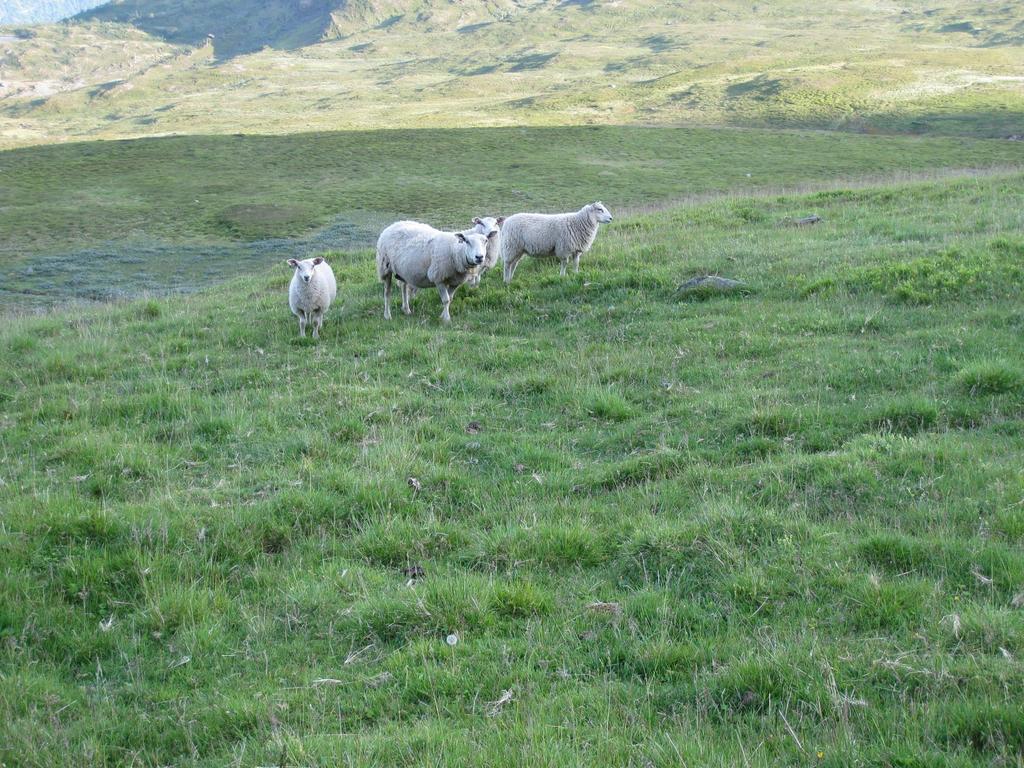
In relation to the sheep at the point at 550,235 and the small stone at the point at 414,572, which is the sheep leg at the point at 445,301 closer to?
the sheep at the point at 550,235

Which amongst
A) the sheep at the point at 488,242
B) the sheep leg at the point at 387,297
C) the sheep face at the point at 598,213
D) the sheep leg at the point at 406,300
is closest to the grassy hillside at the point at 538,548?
the sheep leg at the point at 387,297

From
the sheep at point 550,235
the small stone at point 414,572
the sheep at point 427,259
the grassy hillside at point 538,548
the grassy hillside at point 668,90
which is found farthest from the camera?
the grassy hillside at point 668,90

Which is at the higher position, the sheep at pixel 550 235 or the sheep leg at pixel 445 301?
the sheep at pixel 550 235

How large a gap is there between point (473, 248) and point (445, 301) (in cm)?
134

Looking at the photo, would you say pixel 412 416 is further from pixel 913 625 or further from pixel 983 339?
pixel 983 339

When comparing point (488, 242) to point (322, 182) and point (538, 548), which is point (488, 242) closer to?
point (538, 548)

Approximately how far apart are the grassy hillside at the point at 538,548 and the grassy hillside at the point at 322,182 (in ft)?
66.2

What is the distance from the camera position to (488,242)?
58.9ft

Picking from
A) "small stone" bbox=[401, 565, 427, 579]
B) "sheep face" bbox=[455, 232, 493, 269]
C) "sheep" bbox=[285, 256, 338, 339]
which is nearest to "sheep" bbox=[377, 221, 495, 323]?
"sheep face" bbox=[455, 232, 493, 269]

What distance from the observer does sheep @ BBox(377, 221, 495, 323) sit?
52.3 feet

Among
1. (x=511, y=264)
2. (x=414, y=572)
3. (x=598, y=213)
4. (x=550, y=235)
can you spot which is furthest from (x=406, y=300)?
(x=414, y=572)

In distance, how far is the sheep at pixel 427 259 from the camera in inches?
628

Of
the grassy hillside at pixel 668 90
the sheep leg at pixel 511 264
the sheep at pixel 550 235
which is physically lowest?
the sheep leg at pixel 511 264

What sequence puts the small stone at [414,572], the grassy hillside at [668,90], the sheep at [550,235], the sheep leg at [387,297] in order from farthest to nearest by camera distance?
1. the grassy hillside at [668,90]
2. the sheep at [550,235]
3. the sheep leg at [387,297]
4. the small stone at [414,572]
